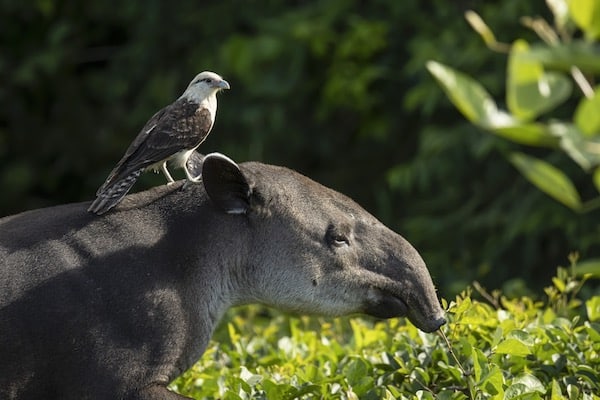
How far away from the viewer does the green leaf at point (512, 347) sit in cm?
376

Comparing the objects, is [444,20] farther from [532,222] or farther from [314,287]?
[314,287]

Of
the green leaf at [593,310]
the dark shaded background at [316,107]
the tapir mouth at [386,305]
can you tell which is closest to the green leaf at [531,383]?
the tapir mouth at [386,305]

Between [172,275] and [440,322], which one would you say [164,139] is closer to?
[172,275]

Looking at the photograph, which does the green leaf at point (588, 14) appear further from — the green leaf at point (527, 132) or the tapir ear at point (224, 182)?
the tapir ear at point (224, 182)

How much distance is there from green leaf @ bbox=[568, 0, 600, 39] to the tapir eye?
2470 millimetres

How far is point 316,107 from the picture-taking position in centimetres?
1109

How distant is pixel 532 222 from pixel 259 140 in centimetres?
312

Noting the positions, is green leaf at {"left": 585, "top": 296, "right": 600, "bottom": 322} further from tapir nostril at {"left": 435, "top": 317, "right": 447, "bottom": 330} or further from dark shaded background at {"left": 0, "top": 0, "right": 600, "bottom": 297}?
dark shaded background at {"left": 0, "top": 0, "right": 600, "bottom": 297}

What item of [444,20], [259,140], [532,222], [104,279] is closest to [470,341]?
[104,279]

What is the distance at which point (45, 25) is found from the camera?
1300cm

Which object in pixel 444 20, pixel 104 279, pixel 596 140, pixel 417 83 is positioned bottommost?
pixel 417 83

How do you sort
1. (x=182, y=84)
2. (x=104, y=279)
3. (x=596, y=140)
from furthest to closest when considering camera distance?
(x=182, y=84) < (x=104, y=279) < (x=596, y=140)

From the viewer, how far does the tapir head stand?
4.03 m

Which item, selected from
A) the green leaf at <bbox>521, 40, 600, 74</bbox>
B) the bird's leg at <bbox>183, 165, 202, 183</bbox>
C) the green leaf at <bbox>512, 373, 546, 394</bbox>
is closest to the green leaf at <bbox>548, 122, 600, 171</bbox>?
the green leaf at <bbox>521, 40, 600, 74</bbox>
